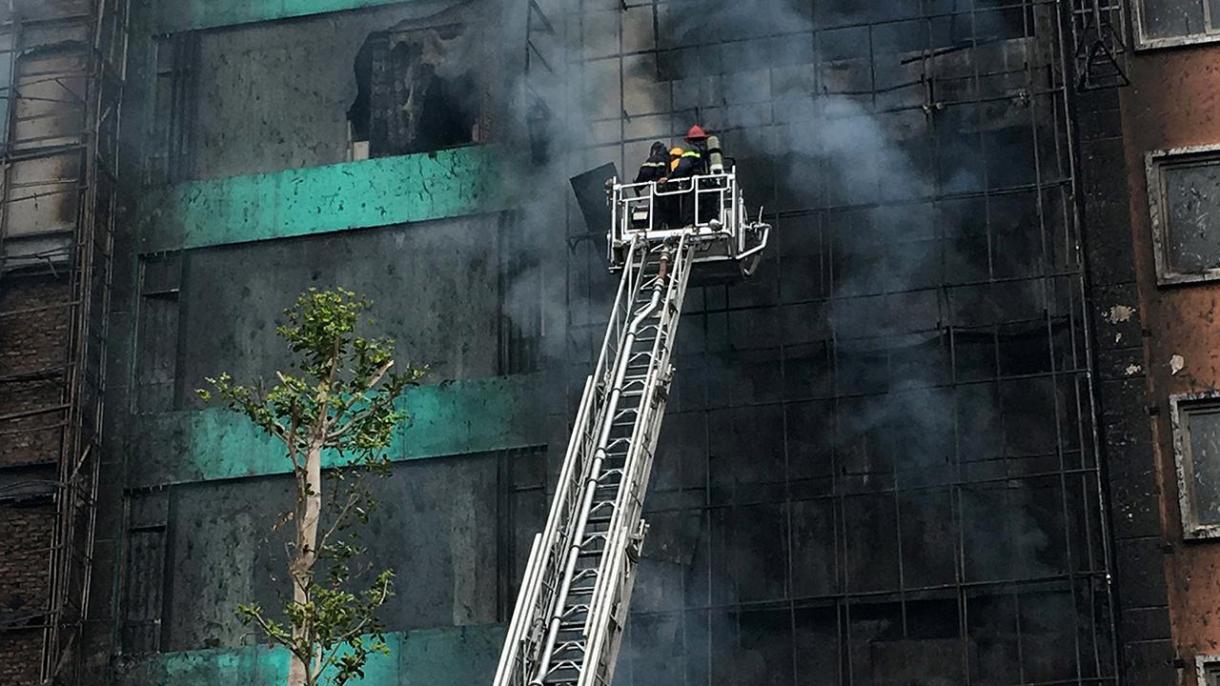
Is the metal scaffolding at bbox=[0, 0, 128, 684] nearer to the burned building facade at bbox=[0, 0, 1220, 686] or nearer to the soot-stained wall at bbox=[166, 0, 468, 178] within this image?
the burned building facade at bbox=[0, 0, 1220, 686]

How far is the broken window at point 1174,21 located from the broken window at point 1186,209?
1567 mm

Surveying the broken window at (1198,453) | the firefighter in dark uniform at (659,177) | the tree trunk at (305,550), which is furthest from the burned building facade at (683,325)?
the tree trunk at (305,550)

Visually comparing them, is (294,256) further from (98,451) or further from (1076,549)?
(1076,549)

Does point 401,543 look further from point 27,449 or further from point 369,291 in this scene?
point 27,449

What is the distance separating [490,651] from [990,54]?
9.80 meters

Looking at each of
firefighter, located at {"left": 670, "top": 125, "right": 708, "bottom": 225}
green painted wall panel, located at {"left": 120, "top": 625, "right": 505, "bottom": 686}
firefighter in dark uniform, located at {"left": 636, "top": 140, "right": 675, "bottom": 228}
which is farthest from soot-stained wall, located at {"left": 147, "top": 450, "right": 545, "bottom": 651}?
firefighter, located at {"left": 670, "top": 125, "right": 708, "bottom": 225}

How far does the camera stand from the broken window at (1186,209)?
25578mm

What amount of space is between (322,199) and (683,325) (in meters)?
5.89

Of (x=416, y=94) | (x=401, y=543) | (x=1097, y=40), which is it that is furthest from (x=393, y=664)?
(x=1097, y=40)

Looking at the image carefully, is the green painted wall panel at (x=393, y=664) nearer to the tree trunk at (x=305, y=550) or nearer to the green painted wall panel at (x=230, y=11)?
the tree trunk at (x=305, y=550)

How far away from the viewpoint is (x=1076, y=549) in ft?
80.4

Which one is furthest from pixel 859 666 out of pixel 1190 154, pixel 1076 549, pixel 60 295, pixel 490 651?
pixel 60 295

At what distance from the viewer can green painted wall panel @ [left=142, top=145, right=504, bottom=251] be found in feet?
94.9

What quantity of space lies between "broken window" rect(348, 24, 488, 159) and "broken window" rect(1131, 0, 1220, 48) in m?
8.90
